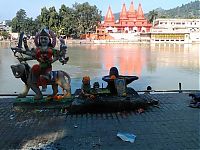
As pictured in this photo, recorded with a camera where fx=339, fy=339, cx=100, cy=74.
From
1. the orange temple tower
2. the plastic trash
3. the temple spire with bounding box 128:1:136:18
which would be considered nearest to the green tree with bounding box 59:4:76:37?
the orange temple tower

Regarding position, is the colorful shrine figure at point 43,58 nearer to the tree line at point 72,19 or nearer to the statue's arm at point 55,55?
the statue's arm at point 55,55

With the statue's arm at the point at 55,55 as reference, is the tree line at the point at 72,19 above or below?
above

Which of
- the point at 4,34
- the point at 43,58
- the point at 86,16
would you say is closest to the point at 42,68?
the point at 43,58

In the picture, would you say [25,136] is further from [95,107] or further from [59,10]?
[59,10]

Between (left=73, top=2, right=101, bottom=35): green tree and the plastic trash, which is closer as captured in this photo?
the plastic trash

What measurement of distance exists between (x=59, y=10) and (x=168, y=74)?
51.7m

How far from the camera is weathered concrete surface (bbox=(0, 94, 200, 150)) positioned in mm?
4379

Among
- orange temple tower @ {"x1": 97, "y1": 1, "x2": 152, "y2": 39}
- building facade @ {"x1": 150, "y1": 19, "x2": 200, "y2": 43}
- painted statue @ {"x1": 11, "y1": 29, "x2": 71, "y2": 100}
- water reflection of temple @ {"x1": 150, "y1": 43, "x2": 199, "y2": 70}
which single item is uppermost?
orange temple tower @ {"x1": 97, "y1": 1, "x2": 152, "y2": 39}

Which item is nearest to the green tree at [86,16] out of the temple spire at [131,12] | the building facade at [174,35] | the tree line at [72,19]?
the tree line at [72,19]

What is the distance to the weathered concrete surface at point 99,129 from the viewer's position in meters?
4.38

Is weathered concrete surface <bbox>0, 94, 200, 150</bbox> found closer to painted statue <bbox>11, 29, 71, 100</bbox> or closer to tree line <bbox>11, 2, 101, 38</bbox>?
painted statue <bbox>11, 29, 71, 100</bbox>

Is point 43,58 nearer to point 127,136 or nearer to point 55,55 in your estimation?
point 55,55

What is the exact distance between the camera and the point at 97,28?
233ft

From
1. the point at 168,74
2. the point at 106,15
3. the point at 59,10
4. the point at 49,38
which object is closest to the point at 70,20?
the point at 59,10
